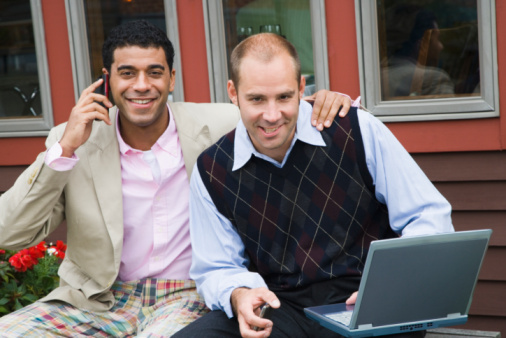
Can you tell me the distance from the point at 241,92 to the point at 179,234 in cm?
71

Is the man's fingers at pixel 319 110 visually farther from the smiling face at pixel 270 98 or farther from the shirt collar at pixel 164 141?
the shirt collar at pixel 164 141

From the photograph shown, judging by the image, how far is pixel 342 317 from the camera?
7.65ft

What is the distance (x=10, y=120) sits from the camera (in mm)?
4758

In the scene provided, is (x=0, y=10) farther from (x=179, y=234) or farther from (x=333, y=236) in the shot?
(x=333, y=236)

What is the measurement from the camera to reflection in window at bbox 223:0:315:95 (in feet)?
13.5

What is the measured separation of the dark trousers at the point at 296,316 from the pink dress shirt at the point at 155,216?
1.39 feet

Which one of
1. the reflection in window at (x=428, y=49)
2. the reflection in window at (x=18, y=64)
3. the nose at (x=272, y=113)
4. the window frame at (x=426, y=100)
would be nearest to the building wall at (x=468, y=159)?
the window frame at (x=426, y=100)

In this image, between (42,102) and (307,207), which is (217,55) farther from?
(307,207)

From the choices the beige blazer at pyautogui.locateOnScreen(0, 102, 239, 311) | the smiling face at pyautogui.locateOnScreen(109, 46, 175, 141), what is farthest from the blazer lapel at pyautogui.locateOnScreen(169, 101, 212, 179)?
the smiling face at pyautogui.locateOnScreen(109, 46, 175, 141)

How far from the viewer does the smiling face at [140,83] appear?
292 centimetres

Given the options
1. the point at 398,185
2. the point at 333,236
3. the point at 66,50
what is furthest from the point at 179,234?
the point at 66,50

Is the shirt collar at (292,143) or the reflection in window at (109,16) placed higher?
the reflection in window at (109,16)

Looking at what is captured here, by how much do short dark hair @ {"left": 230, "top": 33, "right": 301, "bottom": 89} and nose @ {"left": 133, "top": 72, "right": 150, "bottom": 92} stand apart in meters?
0.43

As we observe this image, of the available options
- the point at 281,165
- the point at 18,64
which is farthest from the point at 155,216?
the point at 18,64
